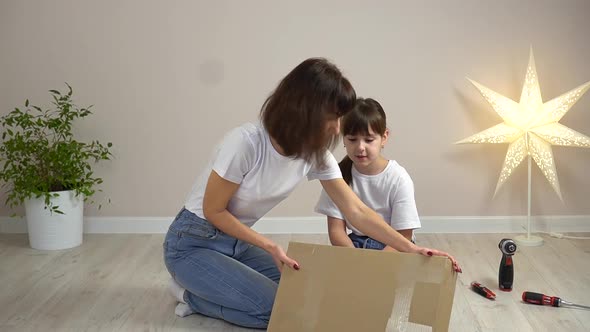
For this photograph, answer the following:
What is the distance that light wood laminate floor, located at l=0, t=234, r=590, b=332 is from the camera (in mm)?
2246

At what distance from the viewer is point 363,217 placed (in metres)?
2.12

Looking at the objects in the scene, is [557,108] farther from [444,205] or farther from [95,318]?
[95,318]

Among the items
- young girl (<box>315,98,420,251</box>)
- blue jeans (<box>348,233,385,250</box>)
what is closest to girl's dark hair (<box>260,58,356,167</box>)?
young girl (<box>315,98,420,251</box>)

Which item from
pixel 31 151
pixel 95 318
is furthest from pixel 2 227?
pixel 95 318

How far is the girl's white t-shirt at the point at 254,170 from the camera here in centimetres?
205

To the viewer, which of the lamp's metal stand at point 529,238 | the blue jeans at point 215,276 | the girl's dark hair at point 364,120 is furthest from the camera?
the lamp's metal stand at point 529,238

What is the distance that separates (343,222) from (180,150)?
1.23 metres

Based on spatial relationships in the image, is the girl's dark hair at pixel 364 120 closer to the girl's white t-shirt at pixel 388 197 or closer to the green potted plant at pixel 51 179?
the girl's white t-shirt at pixel 388 197

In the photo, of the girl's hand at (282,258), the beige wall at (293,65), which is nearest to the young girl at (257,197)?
the girl's hand at (282,258)

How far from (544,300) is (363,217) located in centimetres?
73

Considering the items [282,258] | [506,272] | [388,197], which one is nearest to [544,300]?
[506,272]

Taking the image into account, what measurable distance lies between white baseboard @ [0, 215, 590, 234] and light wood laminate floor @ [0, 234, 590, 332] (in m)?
0.06

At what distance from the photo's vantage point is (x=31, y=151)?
3.08 metres

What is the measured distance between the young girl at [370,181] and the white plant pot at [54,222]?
4.06ft
